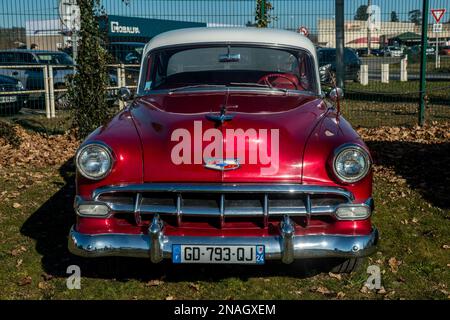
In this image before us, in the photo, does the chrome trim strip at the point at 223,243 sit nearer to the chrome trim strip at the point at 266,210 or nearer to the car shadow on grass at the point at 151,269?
the chrome trim strip at the point at 266,210

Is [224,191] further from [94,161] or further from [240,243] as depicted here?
[94,161]

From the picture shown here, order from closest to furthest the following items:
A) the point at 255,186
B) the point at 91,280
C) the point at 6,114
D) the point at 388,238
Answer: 1. the point at 255,186
2. the point at 91,280
3. the point at 388,238
4. the point at 6,114

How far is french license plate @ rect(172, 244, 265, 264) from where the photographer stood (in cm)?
360

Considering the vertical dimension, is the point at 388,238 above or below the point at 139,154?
below

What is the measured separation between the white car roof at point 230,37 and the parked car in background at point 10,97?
6.63m

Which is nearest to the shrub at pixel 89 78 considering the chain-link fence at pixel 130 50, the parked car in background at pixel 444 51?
the chain-link fence at pixel 130 50

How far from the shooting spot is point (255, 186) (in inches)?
144

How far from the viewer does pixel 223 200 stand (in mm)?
3670

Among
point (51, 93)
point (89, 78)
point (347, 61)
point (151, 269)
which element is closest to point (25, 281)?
point (151, 269)

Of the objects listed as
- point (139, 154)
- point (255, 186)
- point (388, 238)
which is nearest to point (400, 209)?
point (388, 238)

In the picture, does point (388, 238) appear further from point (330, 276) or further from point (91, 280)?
point (91, 280)

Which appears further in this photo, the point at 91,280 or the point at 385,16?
the point at 385,16

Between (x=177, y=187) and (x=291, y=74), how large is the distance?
78.6 inches

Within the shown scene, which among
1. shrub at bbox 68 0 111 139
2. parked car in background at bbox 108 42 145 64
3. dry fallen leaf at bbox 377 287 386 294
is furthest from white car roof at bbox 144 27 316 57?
parked car in background at bbox 108 42 145 64
